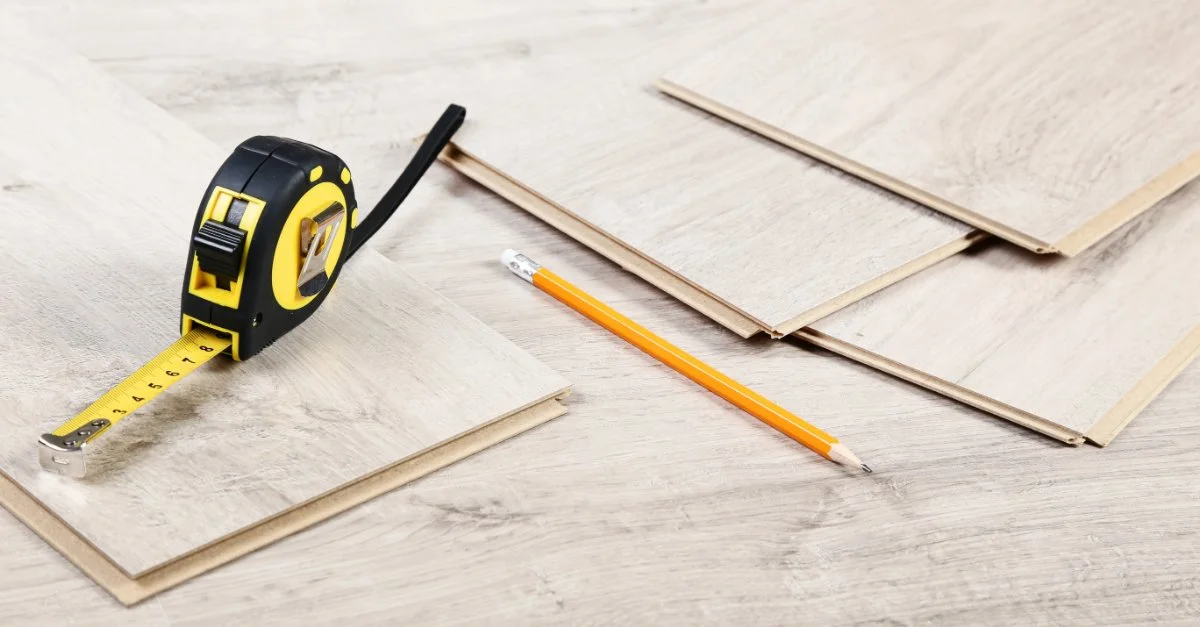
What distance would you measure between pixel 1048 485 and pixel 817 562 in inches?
8.6

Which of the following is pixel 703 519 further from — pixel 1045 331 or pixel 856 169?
pixel 856 169

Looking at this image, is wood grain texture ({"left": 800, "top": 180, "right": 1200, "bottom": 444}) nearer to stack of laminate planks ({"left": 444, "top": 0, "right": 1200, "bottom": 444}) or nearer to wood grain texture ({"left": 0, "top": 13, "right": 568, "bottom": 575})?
stack of laminate planks ({"left": 444, "top": 0, "right": 1200, "bottom": 444})

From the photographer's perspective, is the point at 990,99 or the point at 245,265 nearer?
the point at 245,265

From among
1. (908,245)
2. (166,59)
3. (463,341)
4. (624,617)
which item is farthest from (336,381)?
(166,59)

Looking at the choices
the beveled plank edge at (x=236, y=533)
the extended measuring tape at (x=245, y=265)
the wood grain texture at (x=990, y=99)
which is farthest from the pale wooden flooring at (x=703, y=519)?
the wood grain texture at (x=990, y=99)

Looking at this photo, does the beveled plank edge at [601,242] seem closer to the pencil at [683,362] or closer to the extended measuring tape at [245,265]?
the pencil at [683,362]

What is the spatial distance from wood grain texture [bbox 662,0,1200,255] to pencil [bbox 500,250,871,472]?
0.35 m

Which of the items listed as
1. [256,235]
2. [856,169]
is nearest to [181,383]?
[256,235]

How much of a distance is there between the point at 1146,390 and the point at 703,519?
43 centimetres

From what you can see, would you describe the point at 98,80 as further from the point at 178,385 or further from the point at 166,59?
the point at 178,385

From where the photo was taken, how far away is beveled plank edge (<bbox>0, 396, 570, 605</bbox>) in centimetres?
86

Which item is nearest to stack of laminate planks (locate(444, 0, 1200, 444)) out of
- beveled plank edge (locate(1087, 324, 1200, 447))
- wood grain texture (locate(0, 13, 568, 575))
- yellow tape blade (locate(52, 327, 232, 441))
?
beveled plank edge (locate(1087, 324, 1200, 447))

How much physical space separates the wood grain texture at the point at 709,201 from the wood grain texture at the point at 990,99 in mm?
40

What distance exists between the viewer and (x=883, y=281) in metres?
1.20
